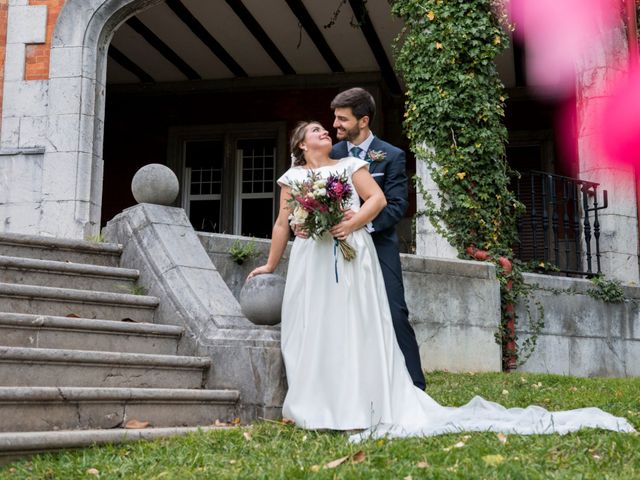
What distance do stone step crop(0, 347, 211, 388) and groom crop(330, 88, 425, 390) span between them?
3.79 ft

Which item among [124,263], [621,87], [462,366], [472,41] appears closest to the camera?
[124,263]

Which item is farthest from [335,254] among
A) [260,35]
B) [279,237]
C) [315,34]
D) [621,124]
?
[260,35]

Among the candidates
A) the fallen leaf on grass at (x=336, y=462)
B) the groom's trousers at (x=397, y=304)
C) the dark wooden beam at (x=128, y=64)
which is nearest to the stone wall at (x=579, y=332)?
the groom's trousers at (x=397, y=304)

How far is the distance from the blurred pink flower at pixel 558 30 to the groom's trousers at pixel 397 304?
6221mm

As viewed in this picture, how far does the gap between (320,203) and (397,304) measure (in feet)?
2.68

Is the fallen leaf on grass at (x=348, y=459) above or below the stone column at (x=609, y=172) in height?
below

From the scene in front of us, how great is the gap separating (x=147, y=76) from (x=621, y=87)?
26.7 ft

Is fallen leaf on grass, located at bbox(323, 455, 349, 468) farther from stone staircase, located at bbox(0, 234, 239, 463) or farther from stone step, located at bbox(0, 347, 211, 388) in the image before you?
stone step, located at bbox(0, 347, 211, 388)

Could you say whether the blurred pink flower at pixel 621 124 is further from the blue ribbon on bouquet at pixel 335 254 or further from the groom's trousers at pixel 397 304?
the blue ribbon on bouquet at pixel 335 254

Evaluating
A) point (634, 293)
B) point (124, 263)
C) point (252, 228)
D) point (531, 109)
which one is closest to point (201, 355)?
point (124, 263)

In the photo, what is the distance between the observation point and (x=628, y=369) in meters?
8.99

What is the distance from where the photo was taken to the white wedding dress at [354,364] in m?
4.28

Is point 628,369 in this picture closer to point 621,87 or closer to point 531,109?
point 621,87

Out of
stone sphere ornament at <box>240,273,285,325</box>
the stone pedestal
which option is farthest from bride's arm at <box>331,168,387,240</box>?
the stone pedestal
